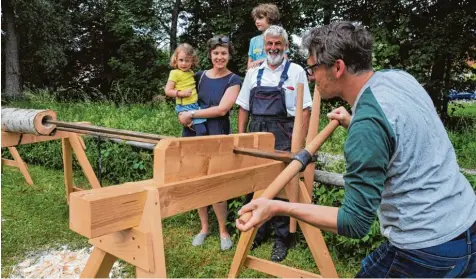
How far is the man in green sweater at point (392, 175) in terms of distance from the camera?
50.6 inches

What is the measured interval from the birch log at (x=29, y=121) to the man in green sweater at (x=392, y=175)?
2.84 metres

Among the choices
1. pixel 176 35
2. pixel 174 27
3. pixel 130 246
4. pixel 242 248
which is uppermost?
pixel 174 27

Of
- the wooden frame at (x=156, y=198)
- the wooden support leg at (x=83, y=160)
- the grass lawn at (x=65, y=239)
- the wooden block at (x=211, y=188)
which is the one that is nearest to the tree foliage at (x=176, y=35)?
the grass lawn at (x=65, y=239)

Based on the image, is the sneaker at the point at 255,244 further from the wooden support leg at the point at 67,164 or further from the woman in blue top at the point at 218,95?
the wooden support leg at the point at 67,164

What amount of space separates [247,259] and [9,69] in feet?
45.2

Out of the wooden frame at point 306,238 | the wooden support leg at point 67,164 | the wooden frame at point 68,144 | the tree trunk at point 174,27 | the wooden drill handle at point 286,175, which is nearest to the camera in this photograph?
the wooden drill handle at point 286,175

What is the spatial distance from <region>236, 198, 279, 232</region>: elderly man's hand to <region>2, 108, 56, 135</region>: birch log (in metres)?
2.83

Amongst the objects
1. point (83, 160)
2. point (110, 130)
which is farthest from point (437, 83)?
point (110, 130)

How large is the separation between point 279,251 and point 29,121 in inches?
95.7

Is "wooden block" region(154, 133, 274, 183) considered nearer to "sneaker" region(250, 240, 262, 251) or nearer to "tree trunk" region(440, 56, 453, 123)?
"sneaker" region(250, 240, 262, 251)

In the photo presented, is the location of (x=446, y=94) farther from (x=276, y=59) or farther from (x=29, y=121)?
(x=29, y=121)

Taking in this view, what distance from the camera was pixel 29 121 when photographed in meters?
3.58

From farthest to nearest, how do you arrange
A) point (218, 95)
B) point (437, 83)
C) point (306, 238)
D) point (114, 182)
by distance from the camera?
1. point (437, 83)
2. point (114, 182)
3. point (218, 95)
4. point (306, 238)

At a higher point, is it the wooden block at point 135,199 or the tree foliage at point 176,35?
the tree foliage at point 176,35
